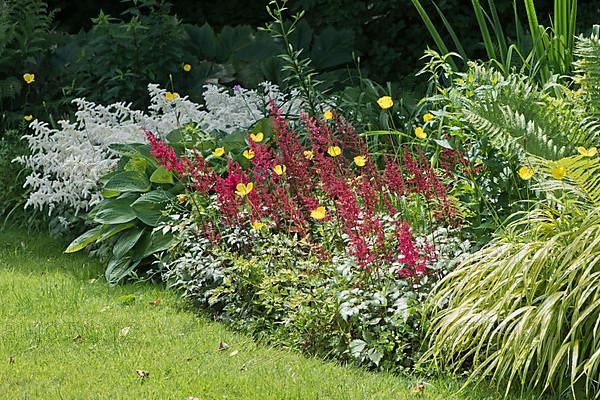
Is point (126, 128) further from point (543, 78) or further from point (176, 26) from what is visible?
point (543, 78)

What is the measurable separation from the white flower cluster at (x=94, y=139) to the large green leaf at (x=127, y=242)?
0.44m

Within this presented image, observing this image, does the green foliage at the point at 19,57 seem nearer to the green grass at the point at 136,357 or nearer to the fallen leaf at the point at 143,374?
the green grass at the point at 136,357

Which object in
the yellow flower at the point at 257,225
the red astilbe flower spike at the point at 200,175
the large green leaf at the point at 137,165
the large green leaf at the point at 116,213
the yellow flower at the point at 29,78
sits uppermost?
the red astilbe flower spike at the point at 200,175

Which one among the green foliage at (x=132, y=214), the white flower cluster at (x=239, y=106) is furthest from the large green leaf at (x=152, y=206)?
the white flower cluster at (x=239, y=106)

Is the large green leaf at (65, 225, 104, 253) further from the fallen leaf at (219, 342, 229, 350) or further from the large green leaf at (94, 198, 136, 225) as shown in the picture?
the fallen leaf at (219, 342, 229, 350)

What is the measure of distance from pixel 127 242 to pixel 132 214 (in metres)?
0.17

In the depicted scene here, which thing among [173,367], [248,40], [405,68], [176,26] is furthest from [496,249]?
[405,68]

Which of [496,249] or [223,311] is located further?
[223,311]

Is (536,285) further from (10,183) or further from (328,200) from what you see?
(10,183)

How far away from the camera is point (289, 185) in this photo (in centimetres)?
490

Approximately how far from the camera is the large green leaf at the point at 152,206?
5.26m

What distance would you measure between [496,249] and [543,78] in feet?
5.68

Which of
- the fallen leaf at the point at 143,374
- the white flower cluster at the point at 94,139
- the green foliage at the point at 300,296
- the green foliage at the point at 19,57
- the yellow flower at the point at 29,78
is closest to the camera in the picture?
the fallen leaf at the point at 143,374

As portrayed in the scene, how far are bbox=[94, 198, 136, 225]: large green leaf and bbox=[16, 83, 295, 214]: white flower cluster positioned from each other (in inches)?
11.1
